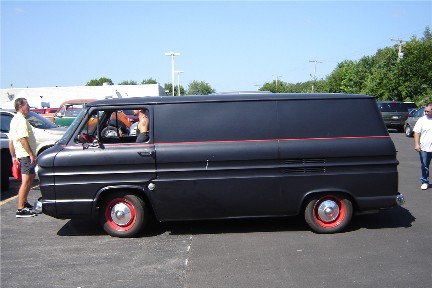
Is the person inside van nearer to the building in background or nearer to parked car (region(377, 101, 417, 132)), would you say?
parked car (region(377, 101, 417, 132))

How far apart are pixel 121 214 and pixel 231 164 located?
1708 millimetres

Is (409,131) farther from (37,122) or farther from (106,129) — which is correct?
(106,129)

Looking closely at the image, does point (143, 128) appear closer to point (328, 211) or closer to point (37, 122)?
point (328, 211)

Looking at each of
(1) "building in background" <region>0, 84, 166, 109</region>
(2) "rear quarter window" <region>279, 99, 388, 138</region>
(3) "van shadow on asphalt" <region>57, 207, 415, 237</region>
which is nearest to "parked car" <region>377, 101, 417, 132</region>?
(3) "van shadow on asphalt" <region>57, 207, 415, 237</region>

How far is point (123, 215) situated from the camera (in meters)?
6.16

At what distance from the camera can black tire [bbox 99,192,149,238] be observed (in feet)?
20.0

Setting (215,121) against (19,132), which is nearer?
(215,121)

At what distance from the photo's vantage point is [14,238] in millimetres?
6316

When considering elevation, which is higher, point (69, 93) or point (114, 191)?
point (69, 93)

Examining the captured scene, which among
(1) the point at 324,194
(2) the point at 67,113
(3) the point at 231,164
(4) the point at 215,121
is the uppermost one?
(2) the point at 67,113

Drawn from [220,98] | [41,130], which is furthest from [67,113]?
[220,98]

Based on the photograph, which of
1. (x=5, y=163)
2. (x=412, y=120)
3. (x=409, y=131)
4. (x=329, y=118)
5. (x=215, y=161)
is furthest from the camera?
(x=409, y=131)

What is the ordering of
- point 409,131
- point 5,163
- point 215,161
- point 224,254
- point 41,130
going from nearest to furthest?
point 224,254 < point 215,161 < point 5,163 < point 41,130 < point 409,131

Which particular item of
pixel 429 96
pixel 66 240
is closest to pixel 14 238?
pixel 66 240
